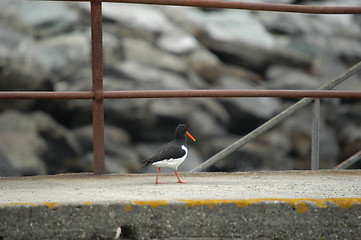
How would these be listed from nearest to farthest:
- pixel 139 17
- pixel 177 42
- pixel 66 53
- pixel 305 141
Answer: pixel 66 53
pixel 305 141
pixel 177 42
pixel 139 17

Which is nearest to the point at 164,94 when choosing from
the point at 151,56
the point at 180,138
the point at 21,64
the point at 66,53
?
the point at 180,138

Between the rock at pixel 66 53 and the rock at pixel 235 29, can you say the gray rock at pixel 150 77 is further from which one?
the rock at pixel 235 29

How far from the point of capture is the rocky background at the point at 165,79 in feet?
38.9

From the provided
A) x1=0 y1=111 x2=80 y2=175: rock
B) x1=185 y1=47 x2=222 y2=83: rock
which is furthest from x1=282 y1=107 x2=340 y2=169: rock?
x1=0 y1=111 x2=80 y2=175: rock

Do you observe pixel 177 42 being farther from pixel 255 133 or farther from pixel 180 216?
pixel 180 216

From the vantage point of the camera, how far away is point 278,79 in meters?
15.0

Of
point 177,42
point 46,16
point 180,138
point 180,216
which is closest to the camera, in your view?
point 180,216

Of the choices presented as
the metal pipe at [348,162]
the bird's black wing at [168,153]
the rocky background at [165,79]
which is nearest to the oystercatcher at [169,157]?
the bird's black wing at [168,153]

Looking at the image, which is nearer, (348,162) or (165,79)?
(348,162)

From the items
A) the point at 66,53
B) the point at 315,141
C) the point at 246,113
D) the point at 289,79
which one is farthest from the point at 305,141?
the point at 315,141

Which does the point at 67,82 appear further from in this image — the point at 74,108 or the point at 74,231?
the point at 74,231

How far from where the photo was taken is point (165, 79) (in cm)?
1321

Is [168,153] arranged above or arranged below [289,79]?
below

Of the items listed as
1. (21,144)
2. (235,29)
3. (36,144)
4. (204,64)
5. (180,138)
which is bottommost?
(180,138)
